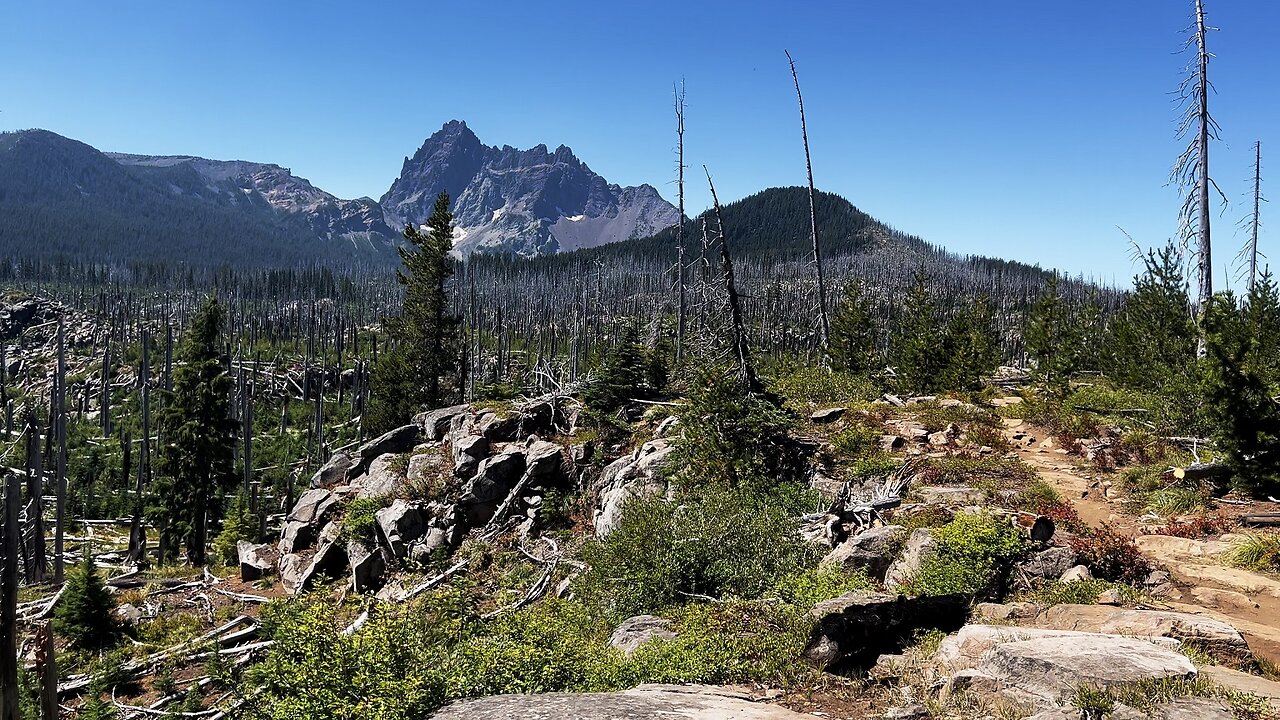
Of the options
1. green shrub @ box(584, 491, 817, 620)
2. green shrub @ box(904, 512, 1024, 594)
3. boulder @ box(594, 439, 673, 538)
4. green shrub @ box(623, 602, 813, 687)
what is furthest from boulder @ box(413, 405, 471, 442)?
green shrub @ box(904, 512, 1024, 594)

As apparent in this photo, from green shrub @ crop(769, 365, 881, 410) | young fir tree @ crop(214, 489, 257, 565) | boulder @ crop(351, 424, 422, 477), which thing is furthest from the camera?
young fir tree @ crop(214, 489, 257, 565)

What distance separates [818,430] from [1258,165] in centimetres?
2473

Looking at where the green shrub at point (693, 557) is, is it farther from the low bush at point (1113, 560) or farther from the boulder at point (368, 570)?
the boulder at point (368, 570)

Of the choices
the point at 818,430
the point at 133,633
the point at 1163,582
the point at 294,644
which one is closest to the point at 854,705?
the point at 1163,582

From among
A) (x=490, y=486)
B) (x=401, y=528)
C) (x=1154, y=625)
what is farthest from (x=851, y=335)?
(x=1154, y=625)

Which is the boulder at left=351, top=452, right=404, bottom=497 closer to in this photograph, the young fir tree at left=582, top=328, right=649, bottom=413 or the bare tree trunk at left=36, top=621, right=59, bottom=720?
the young fir tree at left=582, top=328, right=649, bottom=413

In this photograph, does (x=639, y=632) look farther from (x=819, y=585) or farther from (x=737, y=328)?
(x=737, y=328)

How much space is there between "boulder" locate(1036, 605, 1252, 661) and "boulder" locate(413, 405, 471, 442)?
704 inches

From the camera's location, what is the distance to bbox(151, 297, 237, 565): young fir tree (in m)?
26.2

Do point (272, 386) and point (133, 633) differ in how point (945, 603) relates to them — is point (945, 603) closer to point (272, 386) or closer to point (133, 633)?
point (133, 633)

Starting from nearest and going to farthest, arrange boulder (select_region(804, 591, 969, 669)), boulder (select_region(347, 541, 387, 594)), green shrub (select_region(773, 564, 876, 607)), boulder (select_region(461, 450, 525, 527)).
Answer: boulder (select_region(804, 591, 969, 669)) < green shrub (select_region(773, 564, 876, 607)) < boulder (select_region(347, 541, 387, 594)) < boulder (select_region(461, 450, 525, 527))

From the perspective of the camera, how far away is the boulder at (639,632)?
317 inches

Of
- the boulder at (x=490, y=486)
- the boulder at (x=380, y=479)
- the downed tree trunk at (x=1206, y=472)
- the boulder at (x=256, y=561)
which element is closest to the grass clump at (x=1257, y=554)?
the downed tree trunk at (x=1206, y=472)

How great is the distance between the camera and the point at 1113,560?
8.80 meters
